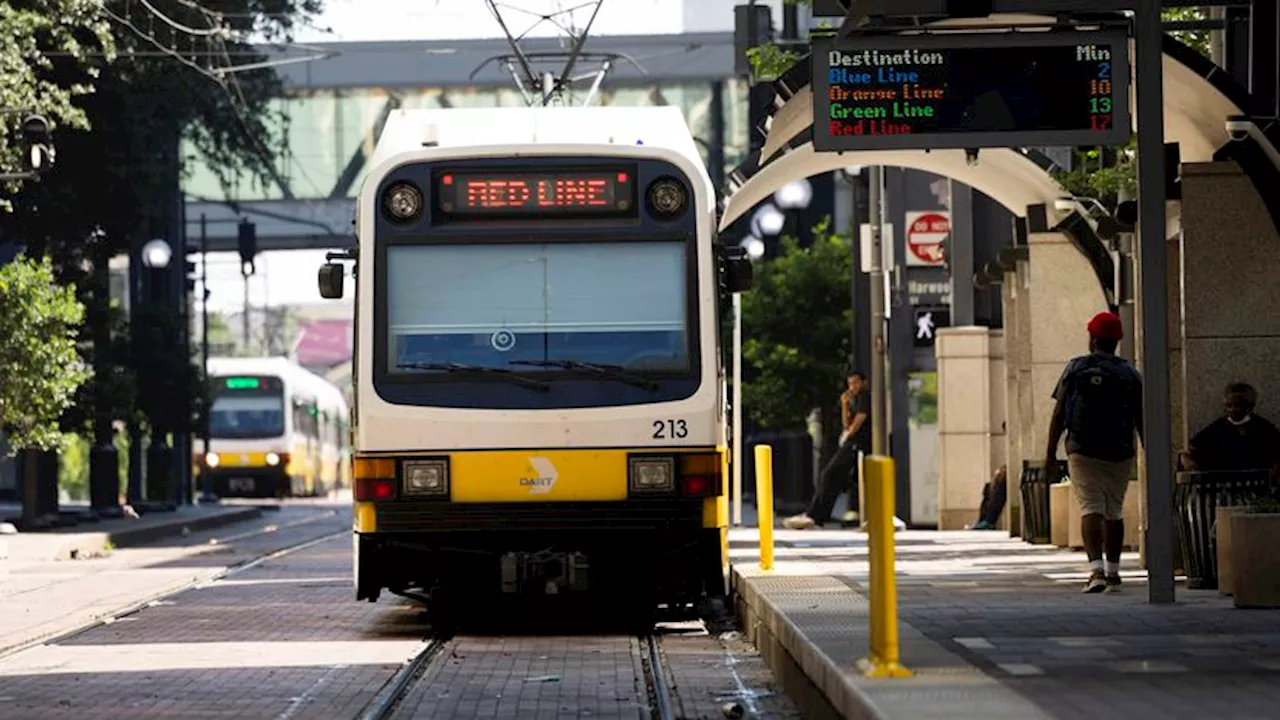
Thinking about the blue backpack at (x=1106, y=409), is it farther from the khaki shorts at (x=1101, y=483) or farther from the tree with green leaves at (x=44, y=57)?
the tree with green leaves at (x=44, y=57)

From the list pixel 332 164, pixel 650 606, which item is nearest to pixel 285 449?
pixel 332 164

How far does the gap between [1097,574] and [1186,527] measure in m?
0.68

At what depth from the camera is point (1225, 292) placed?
20.1 meters

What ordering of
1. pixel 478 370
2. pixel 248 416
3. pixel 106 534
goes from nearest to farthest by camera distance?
pixel 478 370 < pixel 106 534 < pixel 248 416

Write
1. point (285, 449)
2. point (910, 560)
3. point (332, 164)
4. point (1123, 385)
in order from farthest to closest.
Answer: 1. point (332, 164)
2. point (285, 449)
3. point (910, 560)
4. point (1123, 385)

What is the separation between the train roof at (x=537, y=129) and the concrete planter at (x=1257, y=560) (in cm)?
461

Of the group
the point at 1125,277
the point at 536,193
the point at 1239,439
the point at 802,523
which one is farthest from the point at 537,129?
the point at 802,523

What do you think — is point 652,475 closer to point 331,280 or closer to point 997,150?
point 331,280

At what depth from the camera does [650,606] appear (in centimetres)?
2042

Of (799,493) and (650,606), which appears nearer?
(650,606)

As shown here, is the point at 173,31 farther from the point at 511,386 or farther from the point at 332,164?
the point at 332,164

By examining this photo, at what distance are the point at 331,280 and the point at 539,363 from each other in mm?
1456

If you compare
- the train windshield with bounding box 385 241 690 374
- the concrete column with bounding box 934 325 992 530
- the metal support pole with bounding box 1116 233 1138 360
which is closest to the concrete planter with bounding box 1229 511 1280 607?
the train windshield with bounding box 385 241 690 374

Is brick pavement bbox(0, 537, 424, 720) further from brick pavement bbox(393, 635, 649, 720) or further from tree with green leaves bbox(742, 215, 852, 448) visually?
tree with green leaves bbox(742, 215, 852, 448)
